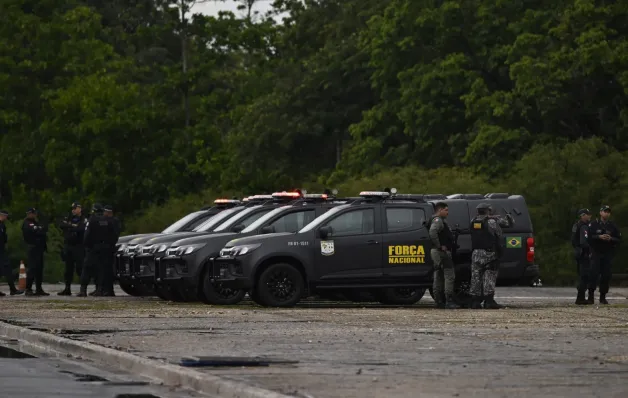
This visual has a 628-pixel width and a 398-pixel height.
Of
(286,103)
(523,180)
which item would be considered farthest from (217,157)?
(523,180)

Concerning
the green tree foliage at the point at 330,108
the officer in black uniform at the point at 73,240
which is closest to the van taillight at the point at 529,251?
the officer in black uniform at the point at 73,240

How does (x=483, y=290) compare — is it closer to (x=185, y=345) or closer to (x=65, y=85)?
(x=185, y=345)

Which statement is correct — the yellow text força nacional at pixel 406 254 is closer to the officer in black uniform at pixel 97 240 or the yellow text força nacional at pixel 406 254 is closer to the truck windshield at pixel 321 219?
the truck windshield at pixel 321 219

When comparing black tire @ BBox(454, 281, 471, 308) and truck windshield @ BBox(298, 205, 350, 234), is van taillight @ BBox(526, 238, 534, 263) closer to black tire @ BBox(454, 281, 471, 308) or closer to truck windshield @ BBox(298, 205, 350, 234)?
black tire @ BBox(454, 281, 471, 308)

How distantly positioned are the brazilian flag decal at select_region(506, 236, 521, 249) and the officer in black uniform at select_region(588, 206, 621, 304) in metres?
1.16

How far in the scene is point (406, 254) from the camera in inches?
1052

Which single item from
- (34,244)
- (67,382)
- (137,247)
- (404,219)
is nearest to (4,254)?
(34,244)

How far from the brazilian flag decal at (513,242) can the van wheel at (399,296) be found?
203 cm

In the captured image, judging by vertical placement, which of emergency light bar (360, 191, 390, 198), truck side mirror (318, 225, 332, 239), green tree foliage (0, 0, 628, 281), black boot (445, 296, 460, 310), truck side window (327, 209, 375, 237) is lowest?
black boot (445, 296, 460, 310)


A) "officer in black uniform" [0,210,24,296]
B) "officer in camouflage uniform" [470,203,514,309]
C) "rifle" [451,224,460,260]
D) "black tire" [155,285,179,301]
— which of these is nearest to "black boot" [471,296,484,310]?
"officer in camouflage uniform" [470,203,514,309]

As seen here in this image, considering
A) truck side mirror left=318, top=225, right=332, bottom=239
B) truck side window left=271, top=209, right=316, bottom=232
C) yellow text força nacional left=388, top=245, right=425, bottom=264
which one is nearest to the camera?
truck side mirror left=318, top=225, right=332, bottom=239

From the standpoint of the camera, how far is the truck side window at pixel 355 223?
2655cm

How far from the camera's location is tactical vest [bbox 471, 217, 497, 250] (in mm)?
25609

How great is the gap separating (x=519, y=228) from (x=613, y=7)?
86.3 feet
